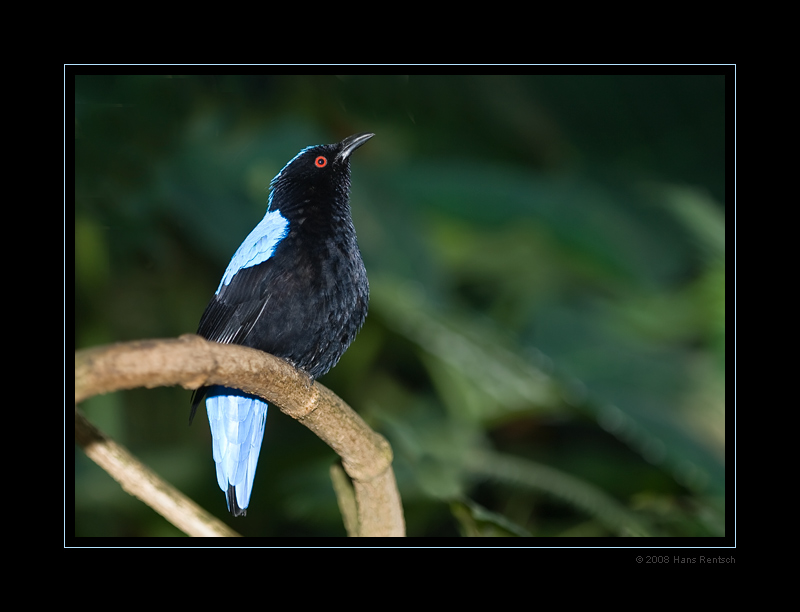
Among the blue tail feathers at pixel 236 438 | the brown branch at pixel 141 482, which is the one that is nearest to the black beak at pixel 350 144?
the blue tail feathers at pixel 236 438

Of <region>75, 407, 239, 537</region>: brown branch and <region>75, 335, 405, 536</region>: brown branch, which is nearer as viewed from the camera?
<region>75, 335, 405, 536</region>: brown branch

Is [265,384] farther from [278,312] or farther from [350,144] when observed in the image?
[350,144]

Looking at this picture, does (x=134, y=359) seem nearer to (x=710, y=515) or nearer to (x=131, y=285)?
(x=710, y=515)

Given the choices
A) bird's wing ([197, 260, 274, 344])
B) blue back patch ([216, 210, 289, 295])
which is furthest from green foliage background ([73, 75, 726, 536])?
bird's wing ([197, 260, 274, 344])

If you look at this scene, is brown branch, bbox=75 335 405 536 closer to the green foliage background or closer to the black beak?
the green foliage background

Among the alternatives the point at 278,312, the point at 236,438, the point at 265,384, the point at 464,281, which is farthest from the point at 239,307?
the point at 464,281
